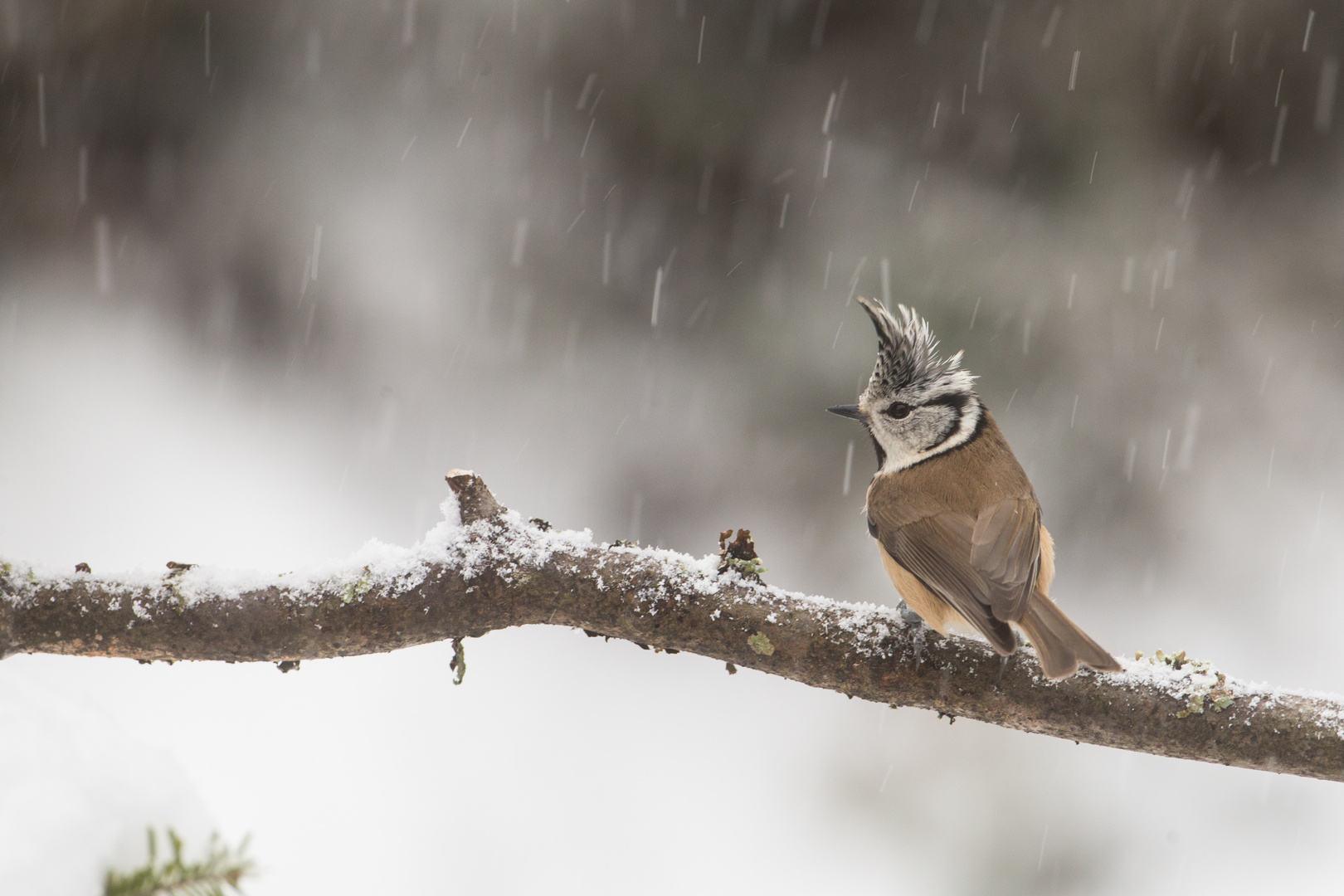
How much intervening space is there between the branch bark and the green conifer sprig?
586 mm

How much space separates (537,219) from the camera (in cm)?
380

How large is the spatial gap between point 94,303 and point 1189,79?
14.5 ft

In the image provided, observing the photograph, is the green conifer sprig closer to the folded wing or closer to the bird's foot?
the bird's foot

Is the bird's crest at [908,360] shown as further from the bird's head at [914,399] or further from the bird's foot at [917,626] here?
the bird's foot at [917,626]

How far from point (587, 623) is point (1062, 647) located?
Answer: 36.3 inches

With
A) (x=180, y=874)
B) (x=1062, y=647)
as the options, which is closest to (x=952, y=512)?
(x=1062, y=647)

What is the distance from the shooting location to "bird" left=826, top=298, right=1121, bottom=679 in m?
1.88

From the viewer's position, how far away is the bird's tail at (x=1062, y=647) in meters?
1.71

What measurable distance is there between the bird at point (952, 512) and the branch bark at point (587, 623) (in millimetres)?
100

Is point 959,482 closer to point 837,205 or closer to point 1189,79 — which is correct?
point 837,205

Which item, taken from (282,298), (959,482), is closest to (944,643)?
(959,482)

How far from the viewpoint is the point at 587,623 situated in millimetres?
1854

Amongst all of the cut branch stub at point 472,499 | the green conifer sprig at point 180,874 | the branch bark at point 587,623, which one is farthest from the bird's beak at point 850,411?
the green conifer sprig at point 180,874

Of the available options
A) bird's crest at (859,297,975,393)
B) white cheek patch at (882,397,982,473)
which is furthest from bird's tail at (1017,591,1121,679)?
bird's crest at (859,297,975,393)
